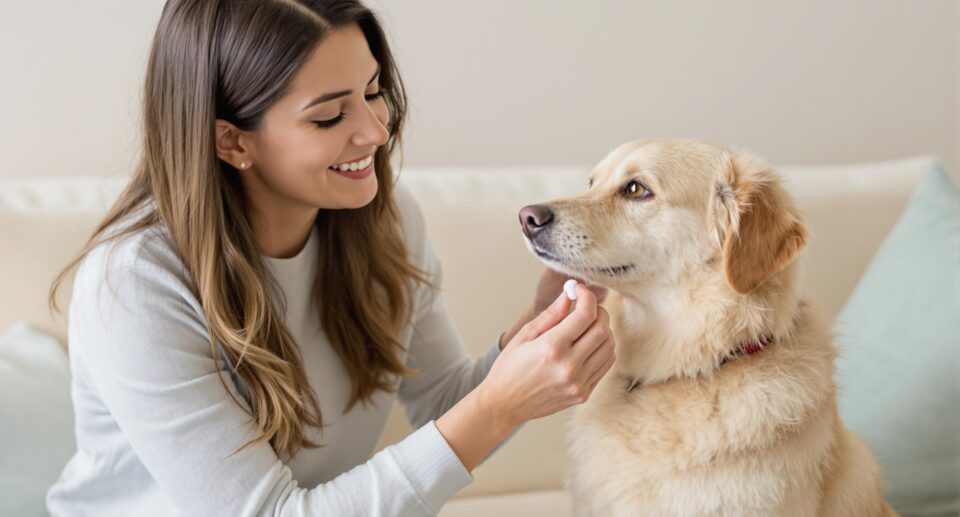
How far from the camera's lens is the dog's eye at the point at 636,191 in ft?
4.40

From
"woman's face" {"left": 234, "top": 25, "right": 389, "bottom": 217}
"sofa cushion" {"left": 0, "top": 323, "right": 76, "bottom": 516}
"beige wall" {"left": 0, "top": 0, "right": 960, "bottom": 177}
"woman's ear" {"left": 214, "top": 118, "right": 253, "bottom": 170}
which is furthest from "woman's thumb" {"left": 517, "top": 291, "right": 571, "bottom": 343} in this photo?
"beige wall" {"left": 0, "top": 0, "right": 960, "bottom": 177}

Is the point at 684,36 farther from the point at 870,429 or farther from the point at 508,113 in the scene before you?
the point at 870,429

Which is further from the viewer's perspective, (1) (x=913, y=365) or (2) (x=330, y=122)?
(1) (x=913, y=365)

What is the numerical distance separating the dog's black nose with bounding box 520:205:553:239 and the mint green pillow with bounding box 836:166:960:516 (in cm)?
74

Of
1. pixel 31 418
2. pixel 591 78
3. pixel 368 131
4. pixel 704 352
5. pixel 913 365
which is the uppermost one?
pixel 368 131

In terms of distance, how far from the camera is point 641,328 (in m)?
1.36

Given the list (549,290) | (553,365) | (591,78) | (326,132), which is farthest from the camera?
(591,78)

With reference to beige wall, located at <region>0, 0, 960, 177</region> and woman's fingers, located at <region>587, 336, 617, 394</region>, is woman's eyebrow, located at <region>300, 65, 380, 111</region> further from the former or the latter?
beige wall, located at <region>0, 0, 960, 177</region>

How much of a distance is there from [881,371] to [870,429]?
117 millimetres

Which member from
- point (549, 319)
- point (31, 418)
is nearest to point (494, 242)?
point (549, 319)

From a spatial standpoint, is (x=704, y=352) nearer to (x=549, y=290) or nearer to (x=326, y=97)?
(x=549, y=290)

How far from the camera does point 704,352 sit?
1.28 m

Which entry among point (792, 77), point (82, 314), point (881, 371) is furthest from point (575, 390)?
point (792, 77)

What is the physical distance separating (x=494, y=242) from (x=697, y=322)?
0.72 m
